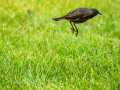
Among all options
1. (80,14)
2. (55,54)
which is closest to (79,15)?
(80,14)

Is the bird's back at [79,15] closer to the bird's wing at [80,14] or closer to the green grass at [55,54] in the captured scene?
the bird's wing at [80,14]

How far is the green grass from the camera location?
3.03 m

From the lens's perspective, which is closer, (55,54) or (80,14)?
(55,54)

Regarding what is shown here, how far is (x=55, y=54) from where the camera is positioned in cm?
389

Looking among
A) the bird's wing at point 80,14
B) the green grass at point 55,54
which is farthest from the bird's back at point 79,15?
the green grass at point 55,54

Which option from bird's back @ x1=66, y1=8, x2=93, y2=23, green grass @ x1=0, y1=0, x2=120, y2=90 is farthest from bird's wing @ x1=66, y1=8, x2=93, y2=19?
green grass @ x1=0, y1=0, x2=120, y2=90

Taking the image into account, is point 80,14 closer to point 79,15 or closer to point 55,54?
point 79,15

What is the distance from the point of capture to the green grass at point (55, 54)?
303 cm

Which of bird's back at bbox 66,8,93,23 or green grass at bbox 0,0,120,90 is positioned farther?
bird's back at bbox 66,8,93,23

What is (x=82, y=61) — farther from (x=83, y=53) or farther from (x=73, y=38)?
(x=73, y=38)

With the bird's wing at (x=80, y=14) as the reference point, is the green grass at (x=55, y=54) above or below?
below

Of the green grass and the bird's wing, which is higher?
the bird's wing

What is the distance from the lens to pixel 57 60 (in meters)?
3.56

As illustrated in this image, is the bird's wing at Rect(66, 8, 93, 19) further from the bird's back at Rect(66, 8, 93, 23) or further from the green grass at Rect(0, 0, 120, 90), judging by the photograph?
the green grass at Rect(0, 0, 120, 90)
